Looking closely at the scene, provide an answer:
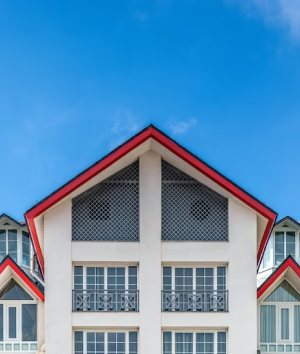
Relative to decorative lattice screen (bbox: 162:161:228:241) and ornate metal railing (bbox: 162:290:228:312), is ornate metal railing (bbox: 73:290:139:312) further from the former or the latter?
decorative lattice screen (bbox: 162:161:228:241)

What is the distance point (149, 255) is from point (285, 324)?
691 cm

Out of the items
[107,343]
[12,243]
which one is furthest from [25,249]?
[107,343]

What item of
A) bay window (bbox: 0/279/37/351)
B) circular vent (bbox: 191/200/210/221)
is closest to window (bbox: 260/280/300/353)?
circular vent (bbox: 191/200/210/221)

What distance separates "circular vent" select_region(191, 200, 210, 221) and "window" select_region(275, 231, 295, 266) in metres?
7.01

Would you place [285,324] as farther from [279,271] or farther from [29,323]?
[29,323]

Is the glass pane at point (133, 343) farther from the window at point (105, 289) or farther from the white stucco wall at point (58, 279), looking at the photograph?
the white stucco wall at point (58, 279)

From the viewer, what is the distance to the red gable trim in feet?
58.3

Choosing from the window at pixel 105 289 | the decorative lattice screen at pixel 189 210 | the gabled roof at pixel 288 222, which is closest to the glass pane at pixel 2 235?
the window at pixel 105 289

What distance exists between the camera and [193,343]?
17078 millimetres

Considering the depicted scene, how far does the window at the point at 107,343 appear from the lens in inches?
669

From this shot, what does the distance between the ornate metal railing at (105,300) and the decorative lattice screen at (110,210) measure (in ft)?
6.86

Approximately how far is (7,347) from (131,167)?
9.16m

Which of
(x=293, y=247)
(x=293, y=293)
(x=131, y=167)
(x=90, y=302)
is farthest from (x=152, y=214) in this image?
(x=293, y=247)

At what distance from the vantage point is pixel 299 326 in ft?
61.5
